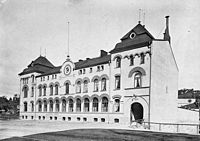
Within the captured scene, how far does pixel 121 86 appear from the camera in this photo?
944 inches

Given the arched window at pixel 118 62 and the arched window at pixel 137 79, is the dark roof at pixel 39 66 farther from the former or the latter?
the arched window at pixel 137 79

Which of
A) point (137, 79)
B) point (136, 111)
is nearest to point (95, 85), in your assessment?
point (136, 111)

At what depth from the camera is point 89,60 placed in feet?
101

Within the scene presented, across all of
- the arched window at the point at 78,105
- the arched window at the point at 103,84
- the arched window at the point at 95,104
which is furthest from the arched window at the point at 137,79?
the arched window at the point at 78,105

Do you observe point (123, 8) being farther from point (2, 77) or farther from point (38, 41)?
point (2, 77)

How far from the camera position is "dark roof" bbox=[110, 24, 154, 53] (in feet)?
74.3

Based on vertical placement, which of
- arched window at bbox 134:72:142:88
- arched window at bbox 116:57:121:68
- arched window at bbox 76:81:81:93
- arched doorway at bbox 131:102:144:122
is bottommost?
arched doorway at bbox 131:102:144:122

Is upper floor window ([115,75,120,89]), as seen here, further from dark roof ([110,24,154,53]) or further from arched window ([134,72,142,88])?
dark roof ([110,24,154,53])

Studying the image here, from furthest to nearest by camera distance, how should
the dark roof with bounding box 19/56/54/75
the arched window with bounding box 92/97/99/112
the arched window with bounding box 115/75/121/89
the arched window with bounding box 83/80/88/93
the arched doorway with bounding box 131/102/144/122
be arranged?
1. the dark roof with bounding box 19/56/54/75
2. the arched window with bounding box 83/80/88/93
3. the arched window with bounding box 92/97/99/112
4. the arched window with bounding box 115/75/121/89
5. the arched doorway with bounding box 131/102/144/122

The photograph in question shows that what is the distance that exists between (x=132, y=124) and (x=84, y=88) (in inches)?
351

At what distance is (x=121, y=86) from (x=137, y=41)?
193 inches

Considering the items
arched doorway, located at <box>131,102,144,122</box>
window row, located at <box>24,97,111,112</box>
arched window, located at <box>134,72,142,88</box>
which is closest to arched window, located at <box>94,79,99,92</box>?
window row, located at <box>24,97,111,112</box>

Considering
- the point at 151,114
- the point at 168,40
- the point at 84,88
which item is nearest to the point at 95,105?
the point at 84,88

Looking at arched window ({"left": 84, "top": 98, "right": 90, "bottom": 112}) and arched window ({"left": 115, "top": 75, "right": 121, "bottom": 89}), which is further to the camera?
arched window ({"left": 84, "top": 98, "right": 90, "bottom": 112})
